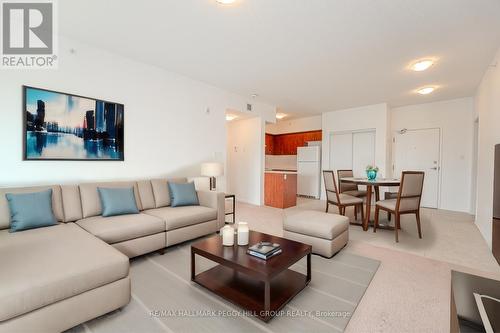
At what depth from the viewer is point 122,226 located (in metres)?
2.31

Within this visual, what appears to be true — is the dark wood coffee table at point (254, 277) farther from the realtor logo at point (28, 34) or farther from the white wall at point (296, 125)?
the white wall at point (296, 125)

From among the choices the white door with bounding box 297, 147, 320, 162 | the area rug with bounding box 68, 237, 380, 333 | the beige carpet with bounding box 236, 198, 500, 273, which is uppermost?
the white door with bounding box 297, 147, 320, 162

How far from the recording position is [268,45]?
2.85 m

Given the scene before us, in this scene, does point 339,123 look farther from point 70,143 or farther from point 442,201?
point 70,143

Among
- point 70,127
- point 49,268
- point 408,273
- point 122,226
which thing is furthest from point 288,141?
point 49,268

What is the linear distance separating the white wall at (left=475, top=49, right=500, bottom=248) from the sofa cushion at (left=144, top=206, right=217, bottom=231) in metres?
3.70

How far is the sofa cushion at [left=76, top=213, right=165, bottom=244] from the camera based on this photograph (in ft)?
7.22

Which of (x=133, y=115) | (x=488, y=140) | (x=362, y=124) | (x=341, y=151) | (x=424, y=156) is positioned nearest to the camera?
(x=488, y=140)

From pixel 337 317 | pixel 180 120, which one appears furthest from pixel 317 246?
pixel 180 120

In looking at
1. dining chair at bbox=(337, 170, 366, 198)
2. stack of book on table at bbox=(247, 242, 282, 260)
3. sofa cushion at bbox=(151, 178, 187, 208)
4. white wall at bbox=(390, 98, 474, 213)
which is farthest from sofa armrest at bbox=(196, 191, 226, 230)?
white wall at bbox=(390, 98, 474, 213)

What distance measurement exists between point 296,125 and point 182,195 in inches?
207

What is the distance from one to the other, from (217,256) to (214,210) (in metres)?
1.49

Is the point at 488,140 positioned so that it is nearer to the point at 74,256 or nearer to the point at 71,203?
the point at 74,256

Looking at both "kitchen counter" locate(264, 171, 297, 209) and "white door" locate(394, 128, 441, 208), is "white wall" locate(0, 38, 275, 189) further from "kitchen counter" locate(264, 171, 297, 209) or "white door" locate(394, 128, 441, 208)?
"white door" locate(394, 128, 441, 208)
